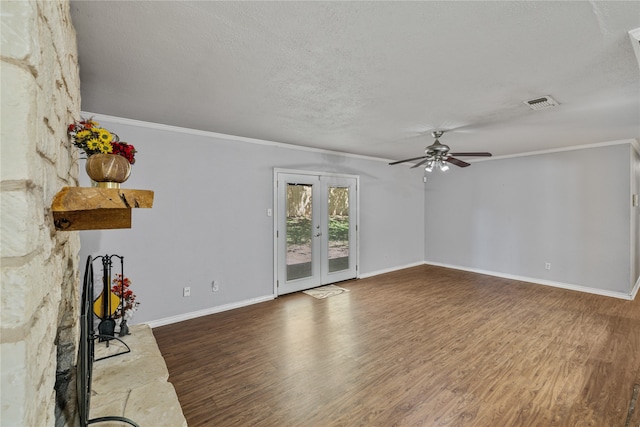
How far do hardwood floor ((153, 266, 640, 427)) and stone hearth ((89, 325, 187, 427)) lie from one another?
0.43 metres

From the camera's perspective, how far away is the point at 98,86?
2.56 m

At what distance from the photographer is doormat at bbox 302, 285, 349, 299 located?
491 cm

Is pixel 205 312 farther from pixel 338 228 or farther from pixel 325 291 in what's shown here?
pixel 338 228

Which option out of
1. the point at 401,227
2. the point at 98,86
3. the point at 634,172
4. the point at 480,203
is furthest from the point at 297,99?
the point at 634,172

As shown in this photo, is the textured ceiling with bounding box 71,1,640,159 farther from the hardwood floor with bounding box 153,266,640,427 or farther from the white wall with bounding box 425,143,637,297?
the hardwood floor with bounding box 153,266,640,427

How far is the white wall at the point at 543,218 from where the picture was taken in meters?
4.79

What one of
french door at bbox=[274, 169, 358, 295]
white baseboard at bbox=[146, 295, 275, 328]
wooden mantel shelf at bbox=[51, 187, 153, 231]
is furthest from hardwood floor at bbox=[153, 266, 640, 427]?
wooden mantel shelf at bbox=[51, 187, 153, 231]

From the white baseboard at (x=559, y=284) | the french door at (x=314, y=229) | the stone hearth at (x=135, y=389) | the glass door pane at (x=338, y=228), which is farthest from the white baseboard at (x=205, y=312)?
the white baseboard at (x=559, y=284)

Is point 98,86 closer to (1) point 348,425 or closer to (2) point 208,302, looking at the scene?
(2) point 208,302

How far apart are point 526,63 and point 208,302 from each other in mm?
4219

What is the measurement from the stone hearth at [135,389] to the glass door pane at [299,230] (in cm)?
276

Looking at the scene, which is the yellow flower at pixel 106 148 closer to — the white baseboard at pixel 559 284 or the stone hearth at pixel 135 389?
the stone hearth at pixel 135 389

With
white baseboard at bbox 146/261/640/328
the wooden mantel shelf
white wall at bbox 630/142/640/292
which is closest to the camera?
the wooden mantel shelf

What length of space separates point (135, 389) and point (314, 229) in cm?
368
